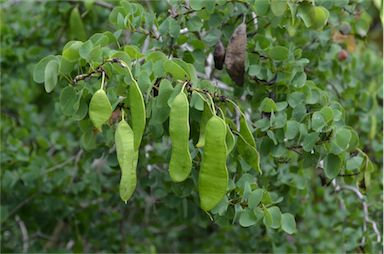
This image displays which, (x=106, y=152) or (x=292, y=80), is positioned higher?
(x=292, y=80)

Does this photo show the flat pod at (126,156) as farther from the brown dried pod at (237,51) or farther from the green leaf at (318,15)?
the green leaf at (318,15)

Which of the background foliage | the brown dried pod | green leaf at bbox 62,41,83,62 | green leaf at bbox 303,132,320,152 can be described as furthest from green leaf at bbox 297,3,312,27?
green leaf at bbox 62,41,83,62

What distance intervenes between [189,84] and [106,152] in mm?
486

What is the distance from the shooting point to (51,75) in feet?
3.66

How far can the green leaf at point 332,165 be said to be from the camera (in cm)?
124

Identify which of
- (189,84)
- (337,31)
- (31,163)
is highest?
(189,84)

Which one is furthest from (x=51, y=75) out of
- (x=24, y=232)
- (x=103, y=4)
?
(x=24, y=232)

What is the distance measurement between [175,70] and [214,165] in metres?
0.18

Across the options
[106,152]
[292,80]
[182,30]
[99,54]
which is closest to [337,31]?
[292,80]

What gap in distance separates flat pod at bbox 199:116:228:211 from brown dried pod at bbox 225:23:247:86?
331 mm

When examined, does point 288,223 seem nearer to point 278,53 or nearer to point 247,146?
point 247,146

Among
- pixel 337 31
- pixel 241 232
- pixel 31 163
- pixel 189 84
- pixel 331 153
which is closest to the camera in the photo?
pixel 189 84

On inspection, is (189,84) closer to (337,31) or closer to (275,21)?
(275,21)

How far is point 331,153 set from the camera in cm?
124
